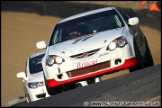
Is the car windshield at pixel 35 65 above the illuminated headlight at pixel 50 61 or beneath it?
beneath

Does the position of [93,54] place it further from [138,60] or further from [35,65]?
[35,65]

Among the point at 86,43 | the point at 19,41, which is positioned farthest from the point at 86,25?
the point at 19,41

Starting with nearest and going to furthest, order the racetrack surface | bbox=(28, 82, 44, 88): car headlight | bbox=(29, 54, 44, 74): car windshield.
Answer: bbox=(28, 82, 44, 88): car headlight
bbox=(29, 54, 44, 74): car windshield
the racetrack surface

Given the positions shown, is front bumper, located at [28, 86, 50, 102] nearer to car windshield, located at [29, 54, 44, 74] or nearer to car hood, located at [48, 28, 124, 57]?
car windshield, located at [29, 54, 44, 74]

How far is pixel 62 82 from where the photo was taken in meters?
11.4

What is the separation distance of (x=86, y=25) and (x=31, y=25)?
22.1m

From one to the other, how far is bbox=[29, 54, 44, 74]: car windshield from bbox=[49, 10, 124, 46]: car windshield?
2.89 m

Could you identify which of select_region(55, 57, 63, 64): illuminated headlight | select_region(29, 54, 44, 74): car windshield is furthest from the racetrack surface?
select_region(55, 57, 63, 64): illuminated headlight

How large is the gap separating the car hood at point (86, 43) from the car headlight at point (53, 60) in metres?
0.08

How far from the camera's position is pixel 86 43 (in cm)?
1117

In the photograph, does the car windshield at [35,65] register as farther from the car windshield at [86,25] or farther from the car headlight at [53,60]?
the car headlight at [53,60]

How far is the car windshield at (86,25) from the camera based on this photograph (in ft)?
39.4

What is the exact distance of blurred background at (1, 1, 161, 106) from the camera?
22500 mm

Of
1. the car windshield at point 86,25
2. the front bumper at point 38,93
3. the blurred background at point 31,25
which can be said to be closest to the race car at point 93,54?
the car windshield at point 86,25
